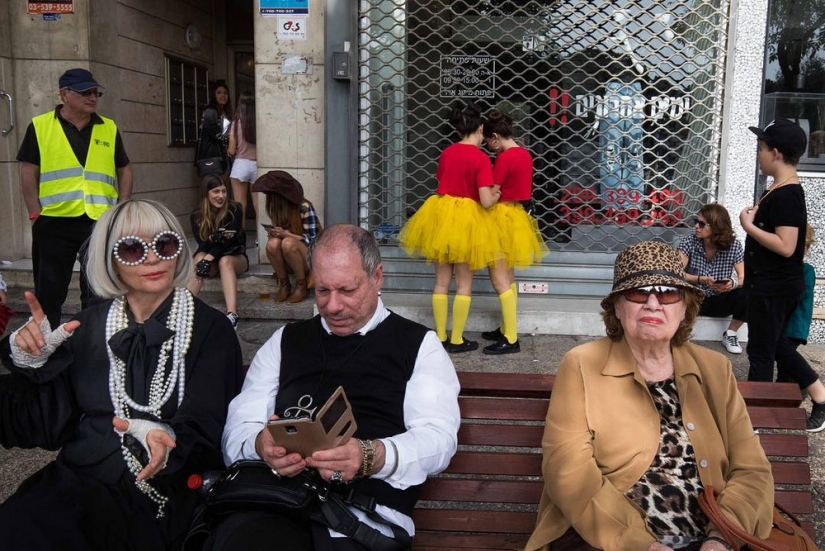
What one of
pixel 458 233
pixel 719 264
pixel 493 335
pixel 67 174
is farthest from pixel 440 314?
pixel 67 174

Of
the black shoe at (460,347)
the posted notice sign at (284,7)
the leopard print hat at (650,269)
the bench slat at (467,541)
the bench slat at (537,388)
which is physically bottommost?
the black shoe at (460,347)

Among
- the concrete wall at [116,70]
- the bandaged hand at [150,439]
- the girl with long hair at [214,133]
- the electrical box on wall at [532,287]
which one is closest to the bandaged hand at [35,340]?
the bandaged hand at [150,439]

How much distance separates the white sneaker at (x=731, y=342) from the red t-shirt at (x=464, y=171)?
223 cm

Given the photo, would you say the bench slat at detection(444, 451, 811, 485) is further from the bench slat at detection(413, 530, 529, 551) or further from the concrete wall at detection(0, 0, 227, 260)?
the concrete wall at detection(0, 0, 227, 260)

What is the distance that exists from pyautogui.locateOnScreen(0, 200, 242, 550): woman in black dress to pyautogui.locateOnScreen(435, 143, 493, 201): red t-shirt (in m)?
3.09

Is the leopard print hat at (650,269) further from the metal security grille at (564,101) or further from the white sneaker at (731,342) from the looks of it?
the metal security grille at (564,101)

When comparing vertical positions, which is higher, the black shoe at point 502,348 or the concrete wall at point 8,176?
the concrete wall at point 8,176

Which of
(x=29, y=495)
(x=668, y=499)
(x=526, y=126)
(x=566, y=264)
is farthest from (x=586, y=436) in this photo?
(x=526, y=126)

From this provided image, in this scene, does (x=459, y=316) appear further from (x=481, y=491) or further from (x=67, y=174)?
(x=481, y=491)

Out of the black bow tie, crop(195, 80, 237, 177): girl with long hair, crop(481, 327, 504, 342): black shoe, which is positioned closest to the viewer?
the black bow tie

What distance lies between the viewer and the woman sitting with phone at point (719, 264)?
5.58m

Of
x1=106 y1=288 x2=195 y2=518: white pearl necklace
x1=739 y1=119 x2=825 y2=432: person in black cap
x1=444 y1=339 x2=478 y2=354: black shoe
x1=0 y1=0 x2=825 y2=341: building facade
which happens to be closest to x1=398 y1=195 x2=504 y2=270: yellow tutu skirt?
x1=444 y1=339 x2=478 y2=354: black shoe

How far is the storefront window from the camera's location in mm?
6484

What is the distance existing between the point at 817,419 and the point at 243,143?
5.69 meters
